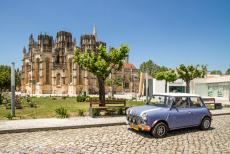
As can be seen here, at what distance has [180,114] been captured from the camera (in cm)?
1012

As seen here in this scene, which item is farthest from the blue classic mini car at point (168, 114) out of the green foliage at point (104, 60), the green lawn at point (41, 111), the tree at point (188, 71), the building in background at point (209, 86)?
the building in background at point (209, 86)

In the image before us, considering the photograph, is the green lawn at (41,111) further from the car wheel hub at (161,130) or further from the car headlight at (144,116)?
the car wheel hub at (161,130)

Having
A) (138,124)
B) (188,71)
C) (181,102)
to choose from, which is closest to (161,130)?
(138,124)

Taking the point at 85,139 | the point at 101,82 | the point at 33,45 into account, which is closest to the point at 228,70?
the point at 33,45

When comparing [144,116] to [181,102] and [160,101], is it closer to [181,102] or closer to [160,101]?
[160,101]

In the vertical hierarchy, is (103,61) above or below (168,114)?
above

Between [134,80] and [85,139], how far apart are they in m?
86.9

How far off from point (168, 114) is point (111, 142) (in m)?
2.93

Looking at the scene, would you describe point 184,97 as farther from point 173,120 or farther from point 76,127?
point 76,127

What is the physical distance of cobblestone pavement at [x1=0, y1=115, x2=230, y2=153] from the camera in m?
7.50

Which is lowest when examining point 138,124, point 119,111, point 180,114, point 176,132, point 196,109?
point 176,132

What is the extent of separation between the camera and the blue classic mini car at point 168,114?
934 centimetres

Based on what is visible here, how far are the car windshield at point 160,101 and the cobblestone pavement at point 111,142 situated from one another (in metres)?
1.39

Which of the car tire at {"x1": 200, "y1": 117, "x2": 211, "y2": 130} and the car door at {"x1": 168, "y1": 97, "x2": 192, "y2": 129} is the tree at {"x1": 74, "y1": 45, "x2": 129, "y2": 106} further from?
the car tire at {"x1": 200, "y1": 117, "x2": 211, "y2": 130}
